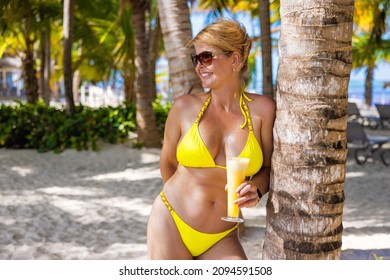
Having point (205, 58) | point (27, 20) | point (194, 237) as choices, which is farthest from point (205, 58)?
point (27, 20)

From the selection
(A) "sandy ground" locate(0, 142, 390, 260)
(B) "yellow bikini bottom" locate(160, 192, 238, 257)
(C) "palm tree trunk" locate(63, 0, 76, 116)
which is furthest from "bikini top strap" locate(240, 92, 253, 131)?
(C) "palm tree trunk" locate(63, 0, 76, 116)

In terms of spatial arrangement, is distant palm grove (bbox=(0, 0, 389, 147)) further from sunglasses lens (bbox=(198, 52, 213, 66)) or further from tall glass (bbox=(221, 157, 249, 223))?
tall glass (bbox=(221, 157, 249, 223))

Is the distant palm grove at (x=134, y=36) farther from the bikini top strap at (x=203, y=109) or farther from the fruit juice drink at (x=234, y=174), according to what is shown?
the fruit juice drink at (x=234, y=174)

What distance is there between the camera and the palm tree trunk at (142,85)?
9.88 metres

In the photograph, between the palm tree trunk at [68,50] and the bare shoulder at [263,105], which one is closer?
the bare shoulder at [263,105]

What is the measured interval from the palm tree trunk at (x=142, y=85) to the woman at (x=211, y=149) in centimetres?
795

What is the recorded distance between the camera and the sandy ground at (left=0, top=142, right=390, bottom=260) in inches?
197

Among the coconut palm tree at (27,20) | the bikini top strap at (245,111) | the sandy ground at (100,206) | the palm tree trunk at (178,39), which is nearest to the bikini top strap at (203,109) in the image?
the bikini top strap at (245,111)

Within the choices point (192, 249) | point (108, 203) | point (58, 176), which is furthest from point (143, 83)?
point (192, 249)

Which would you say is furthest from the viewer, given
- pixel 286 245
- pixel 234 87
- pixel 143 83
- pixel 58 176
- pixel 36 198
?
pixel 143 83

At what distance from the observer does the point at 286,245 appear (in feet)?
6.18

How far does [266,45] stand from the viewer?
32.0ft
